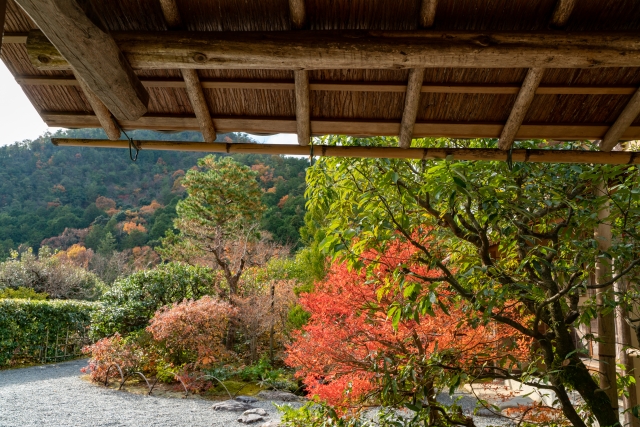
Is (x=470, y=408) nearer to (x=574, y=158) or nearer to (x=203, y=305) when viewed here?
(x=203, y=305)

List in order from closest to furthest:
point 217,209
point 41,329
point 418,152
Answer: point 418,152
point 41,329
point 217,209

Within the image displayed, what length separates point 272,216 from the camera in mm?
15055

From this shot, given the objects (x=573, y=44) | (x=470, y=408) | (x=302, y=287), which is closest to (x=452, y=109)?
(x=573, y=44)

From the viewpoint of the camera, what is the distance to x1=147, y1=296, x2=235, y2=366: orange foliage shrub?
23.2 ft

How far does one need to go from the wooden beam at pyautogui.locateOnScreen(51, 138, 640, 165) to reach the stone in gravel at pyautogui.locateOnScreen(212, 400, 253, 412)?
4864mm

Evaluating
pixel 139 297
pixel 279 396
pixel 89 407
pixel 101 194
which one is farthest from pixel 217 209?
pixel 101 194

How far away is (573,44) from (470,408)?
558 cm

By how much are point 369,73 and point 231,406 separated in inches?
215

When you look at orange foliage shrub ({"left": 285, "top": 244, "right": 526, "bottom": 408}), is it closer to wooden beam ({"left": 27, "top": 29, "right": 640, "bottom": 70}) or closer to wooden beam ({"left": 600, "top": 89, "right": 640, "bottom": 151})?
wooden beam ({"left": 600, "top": 89, "right": 640, "bottom": 151})

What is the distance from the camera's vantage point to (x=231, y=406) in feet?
20.0

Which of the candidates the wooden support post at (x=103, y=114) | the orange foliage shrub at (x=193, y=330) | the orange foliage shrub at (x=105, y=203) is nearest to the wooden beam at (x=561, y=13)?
the wooden support post at (x=103, y=114)

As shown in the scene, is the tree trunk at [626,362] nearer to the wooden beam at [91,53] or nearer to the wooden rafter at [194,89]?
the wooden rafter at [194,89]

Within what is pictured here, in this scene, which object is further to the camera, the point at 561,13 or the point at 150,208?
the point at 150,208

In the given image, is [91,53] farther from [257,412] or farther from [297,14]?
[257,412]
